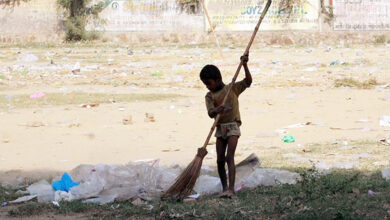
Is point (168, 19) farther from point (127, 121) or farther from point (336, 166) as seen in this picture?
point (336, 166)

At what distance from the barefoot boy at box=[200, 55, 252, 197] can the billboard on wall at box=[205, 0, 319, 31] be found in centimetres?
1976

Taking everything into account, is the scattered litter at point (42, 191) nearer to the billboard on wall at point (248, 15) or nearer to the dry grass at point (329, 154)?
the dry grass at point (329, 154)

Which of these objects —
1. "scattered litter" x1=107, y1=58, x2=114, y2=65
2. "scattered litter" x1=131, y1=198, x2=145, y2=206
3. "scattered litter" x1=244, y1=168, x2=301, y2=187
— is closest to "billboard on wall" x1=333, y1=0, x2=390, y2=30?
"scattered litter" x1=107, y1=58, x2=114, y2=65

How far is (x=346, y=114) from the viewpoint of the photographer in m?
9.45

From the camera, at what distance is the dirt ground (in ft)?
23.2

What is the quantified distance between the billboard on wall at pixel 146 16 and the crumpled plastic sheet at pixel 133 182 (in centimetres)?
1949

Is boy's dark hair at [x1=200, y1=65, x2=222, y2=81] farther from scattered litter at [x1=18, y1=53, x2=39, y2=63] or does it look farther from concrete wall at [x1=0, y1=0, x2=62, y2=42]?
concrete wall at [x1=0, y1=0, x2=62, y2=42]

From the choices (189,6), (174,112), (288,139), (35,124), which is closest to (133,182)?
(288,139)

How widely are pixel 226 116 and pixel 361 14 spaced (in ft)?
71.6

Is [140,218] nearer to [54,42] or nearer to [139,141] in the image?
[139,141]

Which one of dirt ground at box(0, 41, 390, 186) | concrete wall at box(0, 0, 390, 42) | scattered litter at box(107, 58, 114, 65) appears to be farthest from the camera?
concrete wall at box(0, 0, 390, 42)

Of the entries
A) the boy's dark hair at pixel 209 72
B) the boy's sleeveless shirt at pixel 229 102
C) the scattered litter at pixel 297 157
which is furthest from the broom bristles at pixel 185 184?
the scattered litter at pixel 297 157

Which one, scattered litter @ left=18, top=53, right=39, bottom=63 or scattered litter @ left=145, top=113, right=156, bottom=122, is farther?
scattered litter @ left=18, top=53, right=39, bottom=63

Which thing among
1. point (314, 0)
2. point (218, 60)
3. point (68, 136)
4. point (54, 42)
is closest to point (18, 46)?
point (54, 42)
